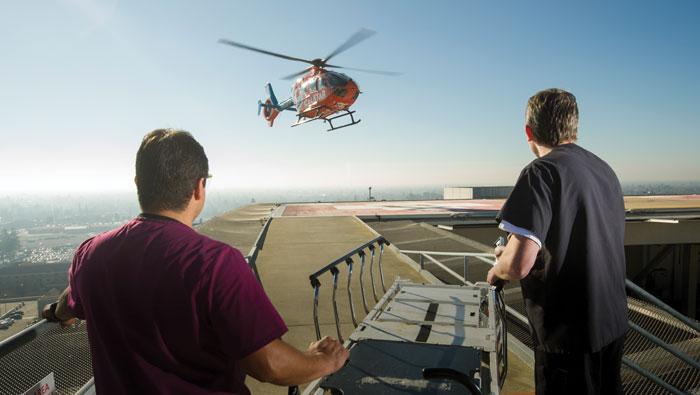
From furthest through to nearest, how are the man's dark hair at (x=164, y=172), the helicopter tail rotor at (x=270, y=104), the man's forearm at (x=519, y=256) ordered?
the helicopter tail rotor at (x=270, y=104) < the man's forearm at (x=519, y=256) < the man's dark hair at (x=164, y=172)

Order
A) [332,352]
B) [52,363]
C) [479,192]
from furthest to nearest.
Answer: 1. [479,192]
2. [52,363]
3. [332,352]

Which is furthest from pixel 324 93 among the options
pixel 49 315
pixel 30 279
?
pixel 30 279

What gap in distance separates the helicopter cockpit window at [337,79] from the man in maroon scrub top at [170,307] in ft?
67.8

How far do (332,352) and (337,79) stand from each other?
2099cm

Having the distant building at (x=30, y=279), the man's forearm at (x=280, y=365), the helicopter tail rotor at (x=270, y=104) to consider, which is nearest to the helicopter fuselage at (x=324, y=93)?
the helicopter tail rotor at (x=270, y=104)

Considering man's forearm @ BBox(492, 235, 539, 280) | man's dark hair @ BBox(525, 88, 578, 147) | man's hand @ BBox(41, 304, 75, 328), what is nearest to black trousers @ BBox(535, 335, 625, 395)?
man's forearm @ BBox(492, 235, 539, 280)

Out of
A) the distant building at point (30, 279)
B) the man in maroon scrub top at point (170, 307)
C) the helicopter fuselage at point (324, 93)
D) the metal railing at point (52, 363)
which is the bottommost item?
the distant building at point (30, 279)

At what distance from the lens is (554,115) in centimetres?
222

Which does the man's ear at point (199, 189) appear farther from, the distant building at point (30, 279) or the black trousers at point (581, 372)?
the distant building at point (30, 279)

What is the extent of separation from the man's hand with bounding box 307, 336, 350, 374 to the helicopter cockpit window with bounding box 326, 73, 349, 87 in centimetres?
2069

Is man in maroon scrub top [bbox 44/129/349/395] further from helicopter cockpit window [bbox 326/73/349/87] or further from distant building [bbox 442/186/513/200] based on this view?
distant building [bbox 442/186/513/200]

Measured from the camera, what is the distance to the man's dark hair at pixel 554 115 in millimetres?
2215

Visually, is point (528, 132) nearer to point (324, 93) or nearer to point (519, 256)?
point (519, 256)

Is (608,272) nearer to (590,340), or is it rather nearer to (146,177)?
(590,340)
